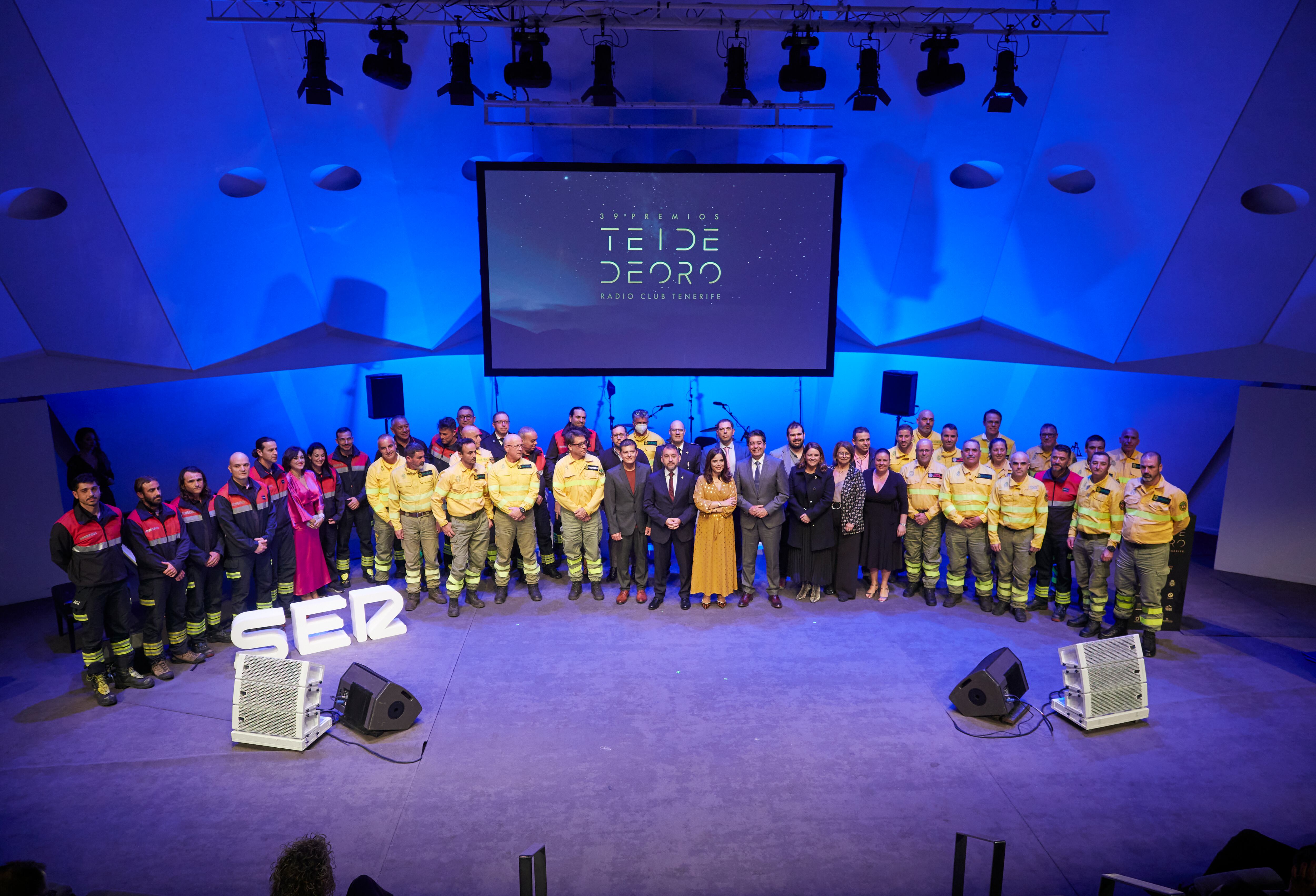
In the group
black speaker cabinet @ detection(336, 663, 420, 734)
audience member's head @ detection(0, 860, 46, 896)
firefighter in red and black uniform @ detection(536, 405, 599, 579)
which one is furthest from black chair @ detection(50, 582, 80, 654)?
audience member's head @ detection(0, 860, 46, 896)

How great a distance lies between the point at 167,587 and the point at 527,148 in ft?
17.8

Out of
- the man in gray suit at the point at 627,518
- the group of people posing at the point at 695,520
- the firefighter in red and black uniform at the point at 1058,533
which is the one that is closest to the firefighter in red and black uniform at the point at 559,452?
the group of people posing at the point at 695,520

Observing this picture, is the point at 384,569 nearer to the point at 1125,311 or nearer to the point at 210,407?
the point at 210,407

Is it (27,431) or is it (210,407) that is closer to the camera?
(27,431)

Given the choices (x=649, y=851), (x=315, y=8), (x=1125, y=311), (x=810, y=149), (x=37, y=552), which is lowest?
(x=649, y=851)

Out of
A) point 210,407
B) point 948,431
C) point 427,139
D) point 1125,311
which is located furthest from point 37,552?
point 1125,311

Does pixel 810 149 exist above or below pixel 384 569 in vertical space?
above

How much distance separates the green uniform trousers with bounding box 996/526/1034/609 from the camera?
21.6 ft

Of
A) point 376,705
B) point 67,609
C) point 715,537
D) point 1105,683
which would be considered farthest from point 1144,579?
point 67,609

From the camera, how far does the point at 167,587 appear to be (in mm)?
5770

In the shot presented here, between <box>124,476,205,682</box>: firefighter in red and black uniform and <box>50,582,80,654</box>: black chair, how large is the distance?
2.60 feet

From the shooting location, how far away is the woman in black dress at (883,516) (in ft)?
22.5

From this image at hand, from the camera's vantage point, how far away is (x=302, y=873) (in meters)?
2.79

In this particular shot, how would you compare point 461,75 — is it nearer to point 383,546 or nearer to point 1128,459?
point 383,546
